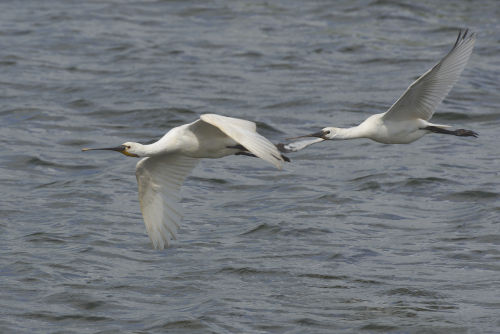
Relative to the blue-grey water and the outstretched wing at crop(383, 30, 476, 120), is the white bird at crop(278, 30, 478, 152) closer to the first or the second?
the outstretched wing at crop(383, 30, 476, 120)

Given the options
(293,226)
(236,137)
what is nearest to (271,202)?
(293,226)

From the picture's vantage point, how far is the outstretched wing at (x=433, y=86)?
40.1 ft

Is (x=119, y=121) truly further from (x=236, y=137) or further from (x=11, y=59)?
(x=236, y=137)

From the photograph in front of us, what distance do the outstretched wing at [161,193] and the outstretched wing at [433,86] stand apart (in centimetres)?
238

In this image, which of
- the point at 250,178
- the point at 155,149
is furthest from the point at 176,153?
the point at 250,178

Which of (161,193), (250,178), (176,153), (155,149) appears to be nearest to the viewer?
(155,149)

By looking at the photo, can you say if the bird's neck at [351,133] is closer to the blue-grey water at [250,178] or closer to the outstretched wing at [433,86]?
the outstretched wing at [433,86]

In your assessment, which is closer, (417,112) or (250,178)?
(417,112)

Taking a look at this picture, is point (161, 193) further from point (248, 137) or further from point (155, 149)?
point (248, 137)

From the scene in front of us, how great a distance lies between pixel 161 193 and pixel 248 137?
229 centimetres

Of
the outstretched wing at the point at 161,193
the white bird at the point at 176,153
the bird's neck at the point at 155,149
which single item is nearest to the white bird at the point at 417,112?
the white bird at the point at 176,153

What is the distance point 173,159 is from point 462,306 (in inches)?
139

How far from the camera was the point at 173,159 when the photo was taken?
12.9 metres

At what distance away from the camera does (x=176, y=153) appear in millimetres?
12516
